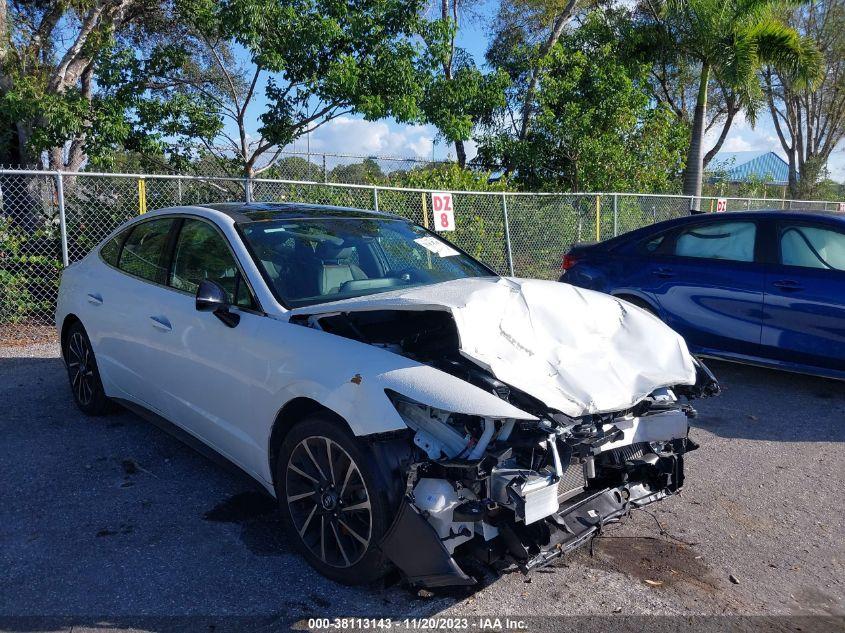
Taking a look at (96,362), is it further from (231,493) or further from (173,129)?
(173,129)

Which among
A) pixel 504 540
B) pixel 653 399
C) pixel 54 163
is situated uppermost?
pixel 54 163

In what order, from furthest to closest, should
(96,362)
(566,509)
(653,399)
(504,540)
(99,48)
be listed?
(99,48)
(96,362)
(653,399)
(566,509)
(504,540)

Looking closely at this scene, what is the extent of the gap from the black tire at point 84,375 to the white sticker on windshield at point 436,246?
256 cm

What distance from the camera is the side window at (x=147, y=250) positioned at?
15.0 feet

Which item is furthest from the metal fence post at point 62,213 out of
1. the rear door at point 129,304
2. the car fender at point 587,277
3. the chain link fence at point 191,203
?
the car fender at point 587,277

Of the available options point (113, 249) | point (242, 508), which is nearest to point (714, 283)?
point (242, 508)

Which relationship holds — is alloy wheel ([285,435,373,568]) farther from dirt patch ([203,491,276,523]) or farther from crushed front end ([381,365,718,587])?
dirt patch ([203,491,276,523])

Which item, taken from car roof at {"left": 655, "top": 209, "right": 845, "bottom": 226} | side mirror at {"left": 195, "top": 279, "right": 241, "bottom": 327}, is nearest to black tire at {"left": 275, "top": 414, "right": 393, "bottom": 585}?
side mirror at {"left": 195, "top": 279, "right": 241, "bottom": 327}

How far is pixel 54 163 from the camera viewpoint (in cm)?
1084

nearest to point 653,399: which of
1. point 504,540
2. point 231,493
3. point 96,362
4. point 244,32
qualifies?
point 504,540

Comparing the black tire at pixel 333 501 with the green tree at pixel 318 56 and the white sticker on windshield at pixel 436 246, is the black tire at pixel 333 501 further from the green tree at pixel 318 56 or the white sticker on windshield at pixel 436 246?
the green tree at pixel 318 56

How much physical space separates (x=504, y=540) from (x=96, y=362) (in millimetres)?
3621

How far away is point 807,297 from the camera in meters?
5.98

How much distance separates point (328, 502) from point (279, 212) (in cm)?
208
